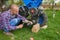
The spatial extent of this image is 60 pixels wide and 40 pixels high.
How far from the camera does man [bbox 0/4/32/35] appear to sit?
4.69 m

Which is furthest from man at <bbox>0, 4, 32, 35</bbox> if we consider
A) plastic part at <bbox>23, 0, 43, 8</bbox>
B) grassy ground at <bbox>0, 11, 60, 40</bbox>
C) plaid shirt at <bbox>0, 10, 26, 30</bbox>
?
plastic part at <bbox>23, 0, 43, 8</bbox>

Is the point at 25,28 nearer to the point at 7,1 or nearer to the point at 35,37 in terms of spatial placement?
the point at 35,37

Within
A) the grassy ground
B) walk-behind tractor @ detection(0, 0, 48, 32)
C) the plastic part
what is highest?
the plastic part

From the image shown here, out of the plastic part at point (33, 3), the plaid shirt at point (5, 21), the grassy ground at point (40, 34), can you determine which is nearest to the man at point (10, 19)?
the plaid shirt at point (5, 21)

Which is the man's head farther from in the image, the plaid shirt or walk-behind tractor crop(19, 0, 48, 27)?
walk-behind tractor crop(19, 0, 48, 27)

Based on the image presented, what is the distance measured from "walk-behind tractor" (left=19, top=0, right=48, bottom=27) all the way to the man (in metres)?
0.22

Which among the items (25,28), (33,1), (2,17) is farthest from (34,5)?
(2,17)

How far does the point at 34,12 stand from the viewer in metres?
5.07

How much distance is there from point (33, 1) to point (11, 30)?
0.87 metres

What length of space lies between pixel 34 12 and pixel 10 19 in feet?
1.83

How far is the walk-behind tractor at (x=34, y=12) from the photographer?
507cm

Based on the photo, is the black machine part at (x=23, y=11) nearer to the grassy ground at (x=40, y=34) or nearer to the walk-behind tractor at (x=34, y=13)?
the walk-behind tractor at (x=34, y=13)

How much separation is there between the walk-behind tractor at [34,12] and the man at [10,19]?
0.22 m

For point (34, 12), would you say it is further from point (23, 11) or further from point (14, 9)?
point (14, 9)
